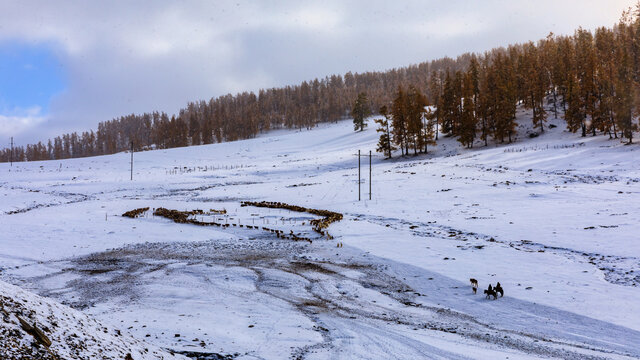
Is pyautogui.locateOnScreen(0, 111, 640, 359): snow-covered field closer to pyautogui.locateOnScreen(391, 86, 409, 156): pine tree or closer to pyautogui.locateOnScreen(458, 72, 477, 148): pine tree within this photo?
pyautogui.locateOnScreen(458, 72, 477, 148): pine tree

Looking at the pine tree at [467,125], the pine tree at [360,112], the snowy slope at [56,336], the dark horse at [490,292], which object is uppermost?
the pine tree at [360,112]

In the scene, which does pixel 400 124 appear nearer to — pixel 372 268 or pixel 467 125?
pixel 467 125

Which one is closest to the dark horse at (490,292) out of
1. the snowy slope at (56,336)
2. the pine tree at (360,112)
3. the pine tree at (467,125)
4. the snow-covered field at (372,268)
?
the snow-covered field at (372,268)

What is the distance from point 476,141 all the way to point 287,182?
1513 inches

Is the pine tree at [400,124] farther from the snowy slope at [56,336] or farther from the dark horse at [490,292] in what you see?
the snowy slope at [56,336]

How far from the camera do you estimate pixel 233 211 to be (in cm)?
3161

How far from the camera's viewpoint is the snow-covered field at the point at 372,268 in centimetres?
945

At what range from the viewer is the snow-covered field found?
9453mm

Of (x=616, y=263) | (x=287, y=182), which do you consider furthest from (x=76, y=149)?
(x=616, y=263)

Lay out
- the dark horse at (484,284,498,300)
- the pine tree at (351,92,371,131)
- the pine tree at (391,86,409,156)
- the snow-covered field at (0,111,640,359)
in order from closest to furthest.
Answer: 1. the snow-covered field at (0,111,640,359)
2. the dark horse at (484,284,498,300)
3. the pine tree at (391,86,409,156)
4. the pine tree at (351,92,371,131)

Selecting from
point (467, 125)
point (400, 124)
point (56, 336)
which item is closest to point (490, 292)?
point (56, 336)

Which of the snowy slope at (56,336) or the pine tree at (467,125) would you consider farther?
the pine tree at (467,125)

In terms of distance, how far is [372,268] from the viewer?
1614cm

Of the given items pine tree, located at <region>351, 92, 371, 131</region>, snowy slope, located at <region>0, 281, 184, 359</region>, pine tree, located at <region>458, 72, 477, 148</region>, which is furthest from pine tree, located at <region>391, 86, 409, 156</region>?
snowy slope, located at <region>0, 281, 184, 359</region>
